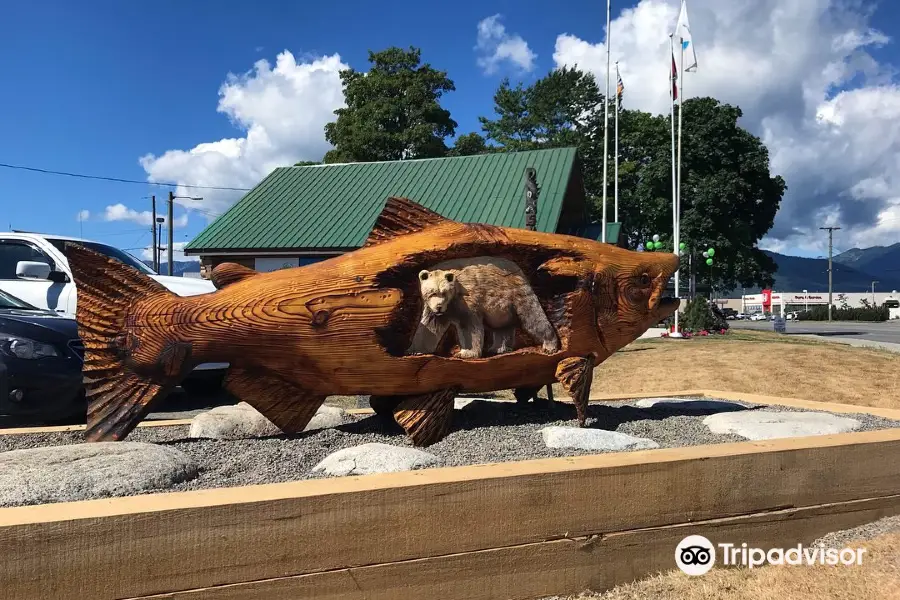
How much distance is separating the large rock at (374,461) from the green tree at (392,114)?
28.6 metres

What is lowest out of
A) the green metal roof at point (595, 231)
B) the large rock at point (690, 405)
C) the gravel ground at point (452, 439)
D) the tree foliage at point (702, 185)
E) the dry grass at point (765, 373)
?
the dry grass at point (765, 373)

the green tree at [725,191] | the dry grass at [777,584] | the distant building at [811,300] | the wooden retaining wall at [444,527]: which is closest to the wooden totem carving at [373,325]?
the wooden retaining wall at [444,527]

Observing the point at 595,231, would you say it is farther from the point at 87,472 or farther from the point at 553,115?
the point at 87,472

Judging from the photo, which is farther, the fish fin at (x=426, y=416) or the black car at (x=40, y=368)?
the black car at (x=40, y=368)

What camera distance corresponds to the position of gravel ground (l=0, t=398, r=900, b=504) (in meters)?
3.62

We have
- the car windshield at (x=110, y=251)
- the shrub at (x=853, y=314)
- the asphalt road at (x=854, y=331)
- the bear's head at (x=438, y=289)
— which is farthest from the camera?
the shrub at (x=853, y=314)

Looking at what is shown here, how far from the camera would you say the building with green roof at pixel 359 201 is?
17062mm

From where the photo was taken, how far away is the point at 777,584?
9.75 feet

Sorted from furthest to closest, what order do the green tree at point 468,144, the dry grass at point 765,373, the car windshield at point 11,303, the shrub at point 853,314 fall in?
1. the shrub at point 853,314
2. the green tree at point 468,144
3. the dry grass at point 765,373
4. the car windshield at point 11,303

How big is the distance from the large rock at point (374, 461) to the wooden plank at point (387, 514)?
51 centimetres

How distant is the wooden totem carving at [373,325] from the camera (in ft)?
12.9

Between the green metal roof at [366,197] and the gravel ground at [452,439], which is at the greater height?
the green metal roof at [366,197]

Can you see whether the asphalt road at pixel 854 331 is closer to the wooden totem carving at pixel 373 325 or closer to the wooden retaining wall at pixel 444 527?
the wooden totem carving at pixel 373 325

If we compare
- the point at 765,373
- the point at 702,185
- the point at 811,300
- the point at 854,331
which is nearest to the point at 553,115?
the point at 702,185
